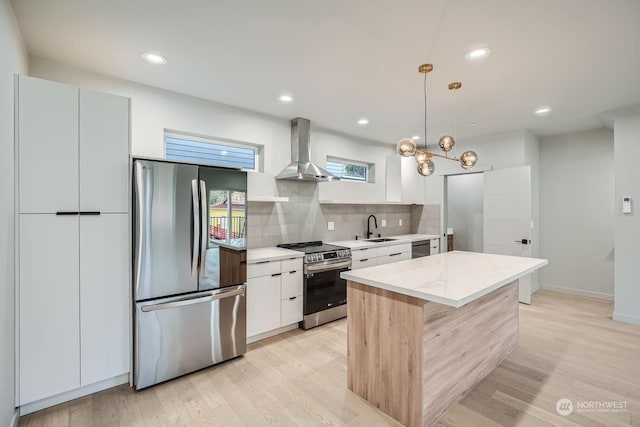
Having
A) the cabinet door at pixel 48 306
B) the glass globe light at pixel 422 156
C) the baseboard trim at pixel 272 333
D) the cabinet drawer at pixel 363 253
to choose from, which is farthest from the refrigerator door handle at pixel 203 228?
the cabinet drawer at pixel 363 253

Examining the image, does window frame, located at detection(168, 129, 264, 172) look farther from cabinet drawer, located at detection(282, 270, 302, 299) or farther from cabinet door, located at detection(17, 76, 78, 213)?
cabinet drawer, located at detection(282, 270, 302, 299)

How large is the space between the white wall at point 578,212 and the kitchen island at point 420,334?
3227 mm

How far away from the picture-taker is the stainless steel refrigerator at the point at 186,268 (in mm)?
2301

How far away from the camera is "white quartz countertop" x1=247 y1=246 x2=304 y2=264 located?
3072 millimetres

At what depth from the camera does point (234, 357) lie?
9.23ft

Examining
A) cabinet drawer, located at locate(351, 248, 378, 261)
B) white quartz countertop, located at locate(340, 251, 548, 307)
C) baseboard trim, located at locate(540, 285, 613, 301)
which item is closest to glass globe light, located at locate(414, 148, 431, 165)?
white quartz countertop, located at locate(340, 251, 548, 307)

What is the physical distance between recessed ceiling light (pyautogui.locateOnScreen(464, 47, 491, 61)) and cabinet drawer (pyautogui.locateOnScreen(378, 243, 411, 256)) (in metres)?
2.68

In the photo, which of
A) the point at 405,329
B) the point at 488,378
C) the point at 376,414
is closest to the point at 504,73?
the point at 405,329

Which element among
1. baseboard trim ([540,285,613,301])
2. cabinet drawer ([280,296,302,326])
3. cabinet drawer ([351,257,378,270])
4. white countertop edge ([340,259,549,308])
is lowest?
baseboard trim ([540,285,613,301])

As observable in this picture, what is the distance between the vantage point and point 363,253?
162 inches

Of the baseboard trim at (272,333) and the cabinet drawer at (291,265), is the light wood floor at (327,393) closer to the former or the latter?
the baseboard trim at (272,333)

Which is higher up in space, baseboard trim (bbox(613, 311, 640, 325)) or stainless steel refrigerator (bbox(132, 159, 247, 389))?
stainless steel refrigerator (bbox(132, 159, 247, 389))

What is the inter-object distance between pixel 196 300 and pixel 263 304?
79 centimetres

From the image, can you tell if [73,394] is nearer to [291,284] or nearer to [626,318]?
[291,284]
